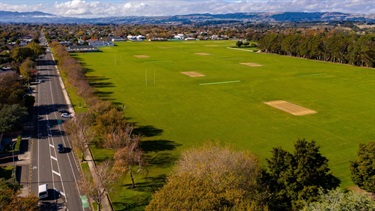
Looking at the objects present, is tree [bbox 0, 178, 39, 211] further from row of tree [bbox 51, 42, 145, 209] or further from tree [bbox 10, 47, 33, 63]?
tree [bbox 10, 47, 33, 63]

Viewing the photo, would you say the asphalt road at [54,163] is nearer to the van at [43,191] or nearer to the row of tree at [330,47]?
the van at [43,191]

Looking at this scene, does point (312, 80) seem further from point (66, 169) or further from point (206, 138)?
point (66, 169)

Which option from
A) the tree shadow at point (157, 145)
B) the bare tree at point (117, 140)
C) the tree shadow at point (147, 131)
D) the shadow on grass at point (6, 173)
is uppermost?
the bare tree at point (117, 140)

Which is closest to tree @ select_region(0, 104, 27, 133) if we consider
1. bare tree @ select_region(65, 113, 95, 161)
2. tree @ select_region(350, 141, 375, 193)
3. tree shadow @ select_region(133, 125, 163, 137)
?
bare tree @ select_region(65, 113, 95, 161)

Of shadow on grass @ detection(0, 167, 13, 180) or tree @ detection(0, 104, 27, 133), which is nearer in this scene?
shadow on grass @ detection(0, 167, 13, 180)

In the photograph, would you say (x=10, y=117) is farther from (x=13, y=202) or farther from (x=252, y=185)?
(x=252, y=185)

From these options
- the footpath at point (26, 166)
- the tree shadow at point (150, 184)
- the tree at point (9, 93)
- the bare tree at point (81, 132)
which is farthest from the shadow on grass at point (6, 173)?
the tree at point (9, 93)
